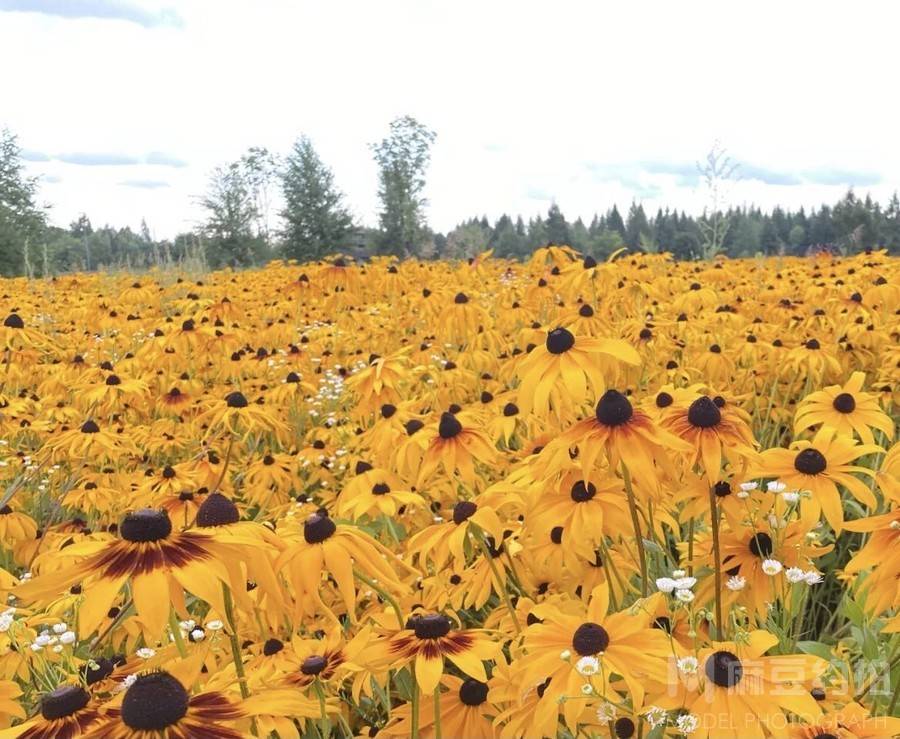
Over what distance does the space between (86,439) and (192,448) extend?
35.3 inches

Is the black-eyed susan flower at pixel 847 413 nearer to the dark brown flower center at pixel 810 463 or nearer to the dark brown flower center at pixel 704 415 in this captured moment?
the dark brown flower center at pixel 810 463

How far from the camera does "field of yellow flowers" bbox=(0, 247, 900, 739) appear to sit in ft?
3.26

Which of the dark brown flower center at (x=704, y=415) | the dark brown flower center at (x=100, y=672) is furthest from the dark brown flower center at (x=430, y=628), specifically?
the dark brown flower center at (x=100, y=672)

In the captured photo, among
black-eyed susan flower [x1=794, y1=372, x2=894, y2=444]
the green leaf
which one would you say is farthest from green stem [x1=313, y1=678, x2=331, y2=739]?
black-eyed susan flower [x1=794, y1=372, x2=894, y2=444]

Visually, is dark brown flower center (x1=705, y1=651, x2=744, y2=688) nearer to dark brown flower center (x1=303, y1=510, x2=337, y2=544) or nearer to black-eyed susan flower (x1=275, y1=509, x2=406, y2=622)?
black-eyed susan flower (x1=275, y1=509, x2=406, y2=622)

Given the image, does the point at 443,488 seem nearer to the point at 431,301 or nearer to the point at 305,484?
the point at 305,484

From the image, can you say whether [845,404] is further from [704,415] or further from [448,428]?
[448,428]

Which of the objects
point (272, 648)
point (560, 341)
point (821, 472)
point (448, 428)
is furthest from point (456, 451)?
point (821, 472)

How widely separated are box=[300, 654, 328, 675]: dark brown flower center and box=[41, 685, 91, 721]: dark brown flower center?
1.37 ft

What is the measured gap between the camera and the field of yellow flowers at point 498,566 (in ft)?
3.26

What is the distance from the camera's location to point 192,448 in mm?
4191

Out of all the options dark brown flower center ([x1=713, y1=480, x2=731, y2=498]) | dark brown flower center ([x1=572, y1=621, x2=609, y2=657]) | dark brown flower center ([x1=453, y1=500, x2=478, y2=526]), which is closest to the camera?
dark brown flower center ([x1=572, y1=621, x2=609, y2=657])

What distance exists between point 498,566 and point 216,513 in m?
0.88

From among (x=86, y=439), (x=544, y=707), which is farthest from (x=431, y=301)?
(x=544, y=707)
